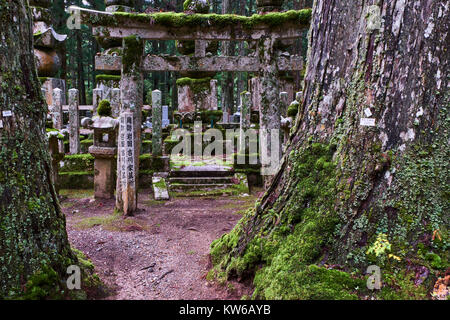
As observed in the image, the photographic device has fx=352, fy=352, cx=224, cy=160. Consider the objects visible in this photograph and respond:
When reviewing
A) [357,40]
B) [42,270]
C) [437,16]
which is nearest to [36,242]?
[42,270]

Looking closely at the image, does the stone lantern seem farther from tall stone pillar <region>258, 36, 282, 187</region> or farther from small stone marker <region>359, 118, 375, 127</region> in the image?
small stone marker <region>359, 118, 375, 127</region>

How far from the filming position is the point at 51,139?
727cm

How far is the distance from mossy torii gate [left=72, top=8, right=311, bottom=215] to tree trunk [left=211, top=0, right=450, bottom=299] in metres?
4.60

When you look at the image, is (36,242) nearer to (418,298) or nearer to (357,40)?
(418,298)

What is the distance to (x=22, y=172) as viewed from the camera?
251cm

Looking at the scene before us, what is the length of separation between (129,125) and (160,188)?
2.54m

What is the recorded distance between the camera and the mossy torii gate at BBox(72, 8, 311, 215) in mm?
7031

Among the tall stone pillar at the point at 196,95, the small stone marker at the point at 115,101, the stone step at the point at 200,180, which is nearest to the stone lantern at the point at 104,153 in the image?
the stone step at the point at 200,180

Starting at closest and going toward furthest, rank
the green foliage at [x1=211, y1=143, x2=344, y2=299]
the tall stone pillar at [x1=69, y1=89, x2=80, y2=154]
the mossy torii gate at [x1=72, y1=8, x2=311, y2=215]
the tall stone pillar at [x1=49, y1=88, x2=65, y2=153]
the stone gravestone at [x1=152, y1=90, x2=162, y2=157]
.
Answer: the green foliage at [x1=211, y1=143, x2=344, y2=299]
the mossy torii gate at [x1=72, y1=8, x2=311, y2=215]
the stone gravestone at [x1=152, y1=90, x2=162, y2=157]
the tall stone pillar at [x1=69, y1=89, x2=80, y2=154]
the tall stone pillar at [x1=49, y1=88, x2=65, y2=153]

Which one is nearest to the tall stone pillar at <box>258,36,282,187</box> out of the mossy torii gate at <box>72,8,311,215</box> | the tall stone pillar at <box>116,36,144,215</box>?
the mossy torii gate at <box>72,8,311,215</box>

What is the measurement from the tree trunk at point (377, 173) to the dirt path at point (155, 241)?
700 millimetres

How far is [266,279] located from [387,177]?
1.15 m

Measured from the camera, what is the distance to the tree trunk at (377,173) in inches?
93.1

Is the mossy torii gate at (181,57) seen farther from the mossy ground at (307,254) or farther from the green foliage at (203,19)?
the mossy ground at (307,254)
